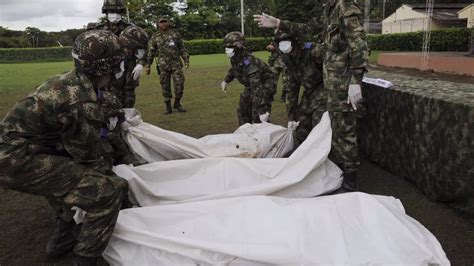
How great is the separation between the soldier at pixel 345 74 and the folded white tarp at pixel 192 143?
24.9 inches

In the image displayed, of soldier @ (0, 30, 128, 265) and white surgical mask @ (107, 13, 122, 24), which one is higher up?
white surgical mask @ (107, 13, 122, 24)

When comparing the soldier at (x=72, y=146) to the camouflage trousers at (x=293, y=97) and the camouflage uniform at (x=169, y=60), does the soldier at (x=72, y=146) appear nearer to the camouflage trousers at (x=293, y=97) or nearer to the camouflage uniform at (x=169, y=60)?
the camouflage trousers at (x=293, y=97)

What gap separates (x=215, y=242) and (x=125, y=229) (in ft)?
1.88

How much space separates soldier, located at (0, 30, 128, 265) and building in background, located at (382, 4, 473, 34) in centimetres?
2732

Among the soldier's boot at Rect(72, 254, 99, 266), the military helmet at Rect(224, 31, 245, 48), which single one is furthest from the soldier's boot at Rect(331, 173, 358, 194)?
the military helmet at Rect(224, 31, 245, 48)

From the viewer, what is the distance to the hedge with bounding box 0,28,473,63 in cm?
2031

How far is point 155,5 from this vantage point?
38250mm

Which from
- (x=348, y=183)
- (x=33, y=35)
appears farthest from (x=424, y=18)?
(x=33, y=35)

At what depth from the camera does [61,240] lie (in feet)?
8.91

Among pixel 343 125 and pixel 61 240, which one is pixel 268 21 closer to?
pixel 343 125

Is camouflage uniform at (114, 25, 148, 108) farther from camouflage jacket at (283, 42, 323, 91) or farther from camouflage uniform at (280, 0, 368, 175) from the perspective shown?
camouflage uniform at (280, 0, 368, 175)

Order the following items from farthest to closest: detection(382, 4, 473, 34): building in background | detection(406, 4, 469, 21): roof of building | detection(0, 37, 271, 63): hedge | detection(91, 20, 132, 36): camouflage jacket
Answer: detection(0, 37, 271, 63): hedge → detection(406, 4, 469, 21): roof of building → detection(382, 4, 473, 34): building in background → detection(91, 20, 132, 36): camouflage jacket

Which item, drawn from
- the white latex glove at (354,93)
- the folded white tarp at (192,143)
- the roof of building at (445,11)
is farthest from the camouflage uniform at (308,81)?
the roof of building at (445,11)

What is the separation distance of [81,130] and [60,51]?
34892 mm
